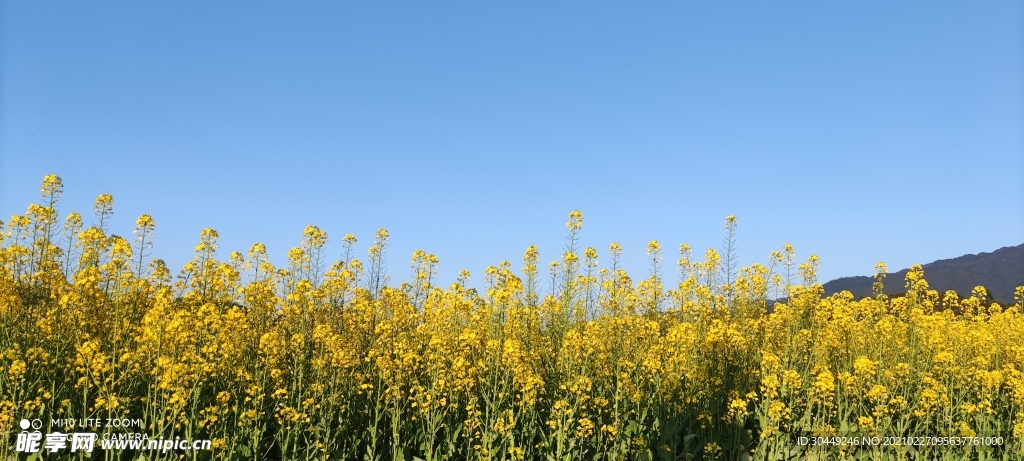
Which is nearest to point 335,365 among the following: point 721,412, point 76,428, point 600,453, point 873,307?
point 76,428

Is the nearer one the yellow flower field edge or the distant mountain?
the yellow flower field edge

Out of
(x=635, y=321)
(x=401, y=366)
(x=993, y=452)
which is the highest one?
(x=635, y=321)

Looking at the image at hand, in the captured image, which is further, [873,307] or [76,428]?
[873,307]

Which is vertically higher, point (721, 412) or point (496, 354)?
point (496, 354)

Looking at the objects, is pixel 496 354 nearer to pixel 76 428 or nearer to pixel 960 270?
pixel 76 428

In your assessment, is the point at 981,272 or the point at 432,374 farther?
the point at 981,272

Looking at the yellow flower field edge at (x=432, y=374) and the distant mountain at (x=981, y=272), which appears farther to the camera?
the distant mountain at (x=981, y=272)

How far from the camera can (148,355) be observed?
4223mm

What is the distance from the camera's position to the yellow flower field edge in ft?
13.8

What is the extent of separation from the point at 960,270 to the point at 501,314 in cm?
2698

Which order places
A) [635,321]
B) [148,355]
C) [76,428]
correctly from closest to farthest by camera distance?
[76,428] → [148,355] → [635,321]

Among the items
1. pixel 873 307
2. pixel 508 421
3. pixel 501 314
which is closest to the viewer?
pixel 508 421

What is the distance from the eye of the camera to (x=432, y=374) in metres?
4.69

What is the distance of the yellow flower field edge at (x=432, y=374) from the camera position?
4195mm
